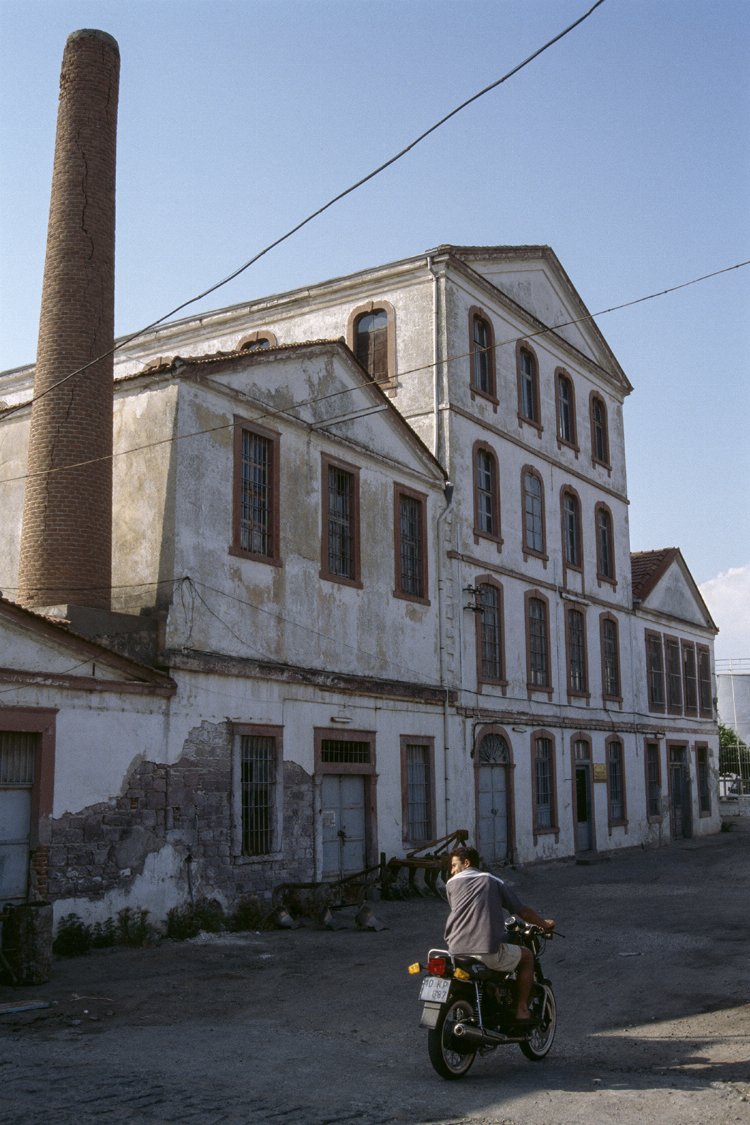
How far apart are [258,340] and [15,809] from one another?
16.4m

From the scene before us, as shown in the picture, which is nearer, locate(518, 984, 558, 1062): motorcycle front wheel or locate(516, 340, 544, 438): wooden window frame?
locate(518, 984, 558, 1062): motorcycle front wheel

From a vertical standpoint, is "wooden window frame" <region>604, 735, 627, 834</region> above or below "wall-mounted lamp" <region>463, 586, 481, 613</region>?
below

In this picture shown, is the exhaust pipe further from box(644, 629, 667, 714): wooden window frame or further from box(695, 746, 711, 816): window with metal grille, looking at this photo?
box(695, 746, 711, 816): window with metal grille

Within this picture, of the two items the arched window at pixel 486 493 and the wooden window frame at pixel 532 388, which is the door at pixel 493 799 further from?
the wooden window frame at pixel 532 388

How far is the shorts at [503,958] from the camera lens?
7.92 metres

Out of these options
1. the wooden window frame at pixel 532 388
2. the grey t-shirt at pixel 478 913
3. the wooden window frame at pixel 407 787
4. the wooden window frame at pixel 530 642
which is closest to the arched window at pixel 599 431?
the wooden window frame at pixel 532 388

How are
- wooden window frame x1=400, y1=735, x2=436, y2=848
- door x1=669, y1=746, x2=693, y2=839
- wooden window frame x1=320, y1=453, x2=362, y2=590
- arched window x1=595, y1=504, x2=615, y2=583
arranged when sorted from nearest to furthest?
1. wooden window frame x1=320, y1=453, x2=362, y2=590
2. wooden window frame x1=400, y1=735, x2=436, y2=848
3. arched window x1=595, y1=504, x2=615, y2=583
4. door x1=669, y1=746, x2=693, y2=839

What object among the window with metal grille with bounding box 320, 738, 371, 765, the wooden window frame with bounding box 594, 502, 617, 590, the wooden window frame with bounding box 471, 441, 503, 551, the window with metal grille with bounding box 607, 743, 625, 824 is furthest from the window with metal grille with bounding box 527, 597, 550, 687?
the window with metal grille with bounding box 320, 738, 371, 765

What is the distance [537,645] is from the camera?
27219mm

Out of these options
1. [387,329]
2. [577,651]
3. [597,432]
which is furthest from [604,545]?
[387,329]

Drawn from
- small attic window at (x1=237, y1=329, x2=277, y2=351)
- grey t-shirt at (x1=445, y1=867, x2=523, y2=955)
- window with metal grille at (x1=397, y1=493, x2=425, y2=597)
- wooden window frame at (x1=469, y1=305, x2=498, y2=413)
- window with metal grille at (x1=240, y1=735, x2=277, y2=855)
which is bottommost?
grey t-shirt at (x1=445, y1=867, x2=523, y2=955)

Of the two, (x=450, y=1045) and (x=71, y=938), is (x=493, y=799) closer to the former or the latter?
(x=71, y=938)

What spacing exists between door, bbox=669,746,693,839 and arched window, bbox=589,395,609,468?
31.9 ft

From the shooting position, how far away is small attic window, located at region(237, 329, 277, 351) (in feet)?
89.7
